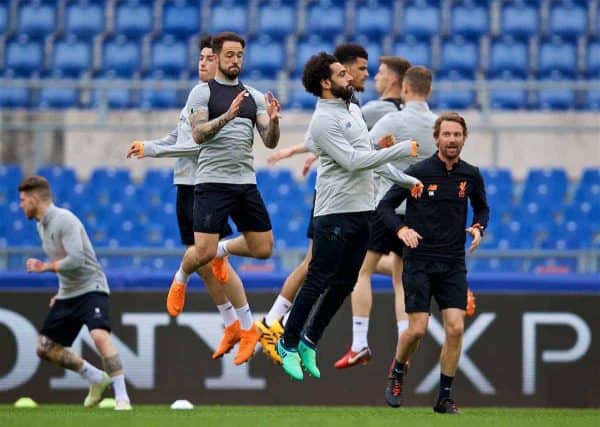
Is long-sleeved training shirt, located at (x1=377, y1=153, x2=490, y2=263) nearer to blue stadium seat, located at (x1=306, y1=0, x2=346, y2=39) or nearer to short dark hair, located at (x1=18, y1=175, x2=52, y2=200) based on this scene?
short dark hair, located at (x1=18, y1=175, x2=52, y2=200)

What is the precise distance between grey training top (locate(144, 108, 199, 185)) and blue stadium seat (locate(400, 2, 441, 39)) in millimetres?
8638

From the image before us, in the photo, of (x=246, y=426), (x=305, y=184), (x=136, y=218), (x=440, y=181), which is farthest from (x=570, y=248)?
(x=246, y=426)

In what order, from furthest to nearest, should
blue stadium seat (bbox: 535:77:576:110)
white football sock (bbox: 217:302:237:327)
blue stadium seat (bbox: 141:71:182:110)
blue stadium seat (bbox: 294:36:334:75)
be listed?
blue stadium seat (bbox: 294:36:334:75) < blue stadium seat (bbox: 535:77:576:110) < blue stadium seat (bbox: 141:71:182:110) < white football sock (bbox: 217:302:237:327)

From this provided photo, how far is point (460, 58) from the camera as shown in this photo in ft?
60.4

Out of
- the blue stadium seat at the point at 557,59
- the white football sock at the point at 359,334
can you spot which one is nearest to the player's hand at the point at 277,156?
the white football sock at the point at 359,334

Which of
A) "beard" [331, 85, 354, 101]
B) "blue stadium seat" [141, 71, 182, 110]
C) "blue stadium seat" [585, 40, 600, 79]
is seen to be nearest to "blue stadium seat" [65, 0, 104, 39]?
"blue stadium seat" [141, 71, 182, 110]

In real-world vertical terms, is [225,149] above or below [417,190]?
above

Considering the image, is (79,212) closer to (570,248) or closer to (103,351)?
(103,351)

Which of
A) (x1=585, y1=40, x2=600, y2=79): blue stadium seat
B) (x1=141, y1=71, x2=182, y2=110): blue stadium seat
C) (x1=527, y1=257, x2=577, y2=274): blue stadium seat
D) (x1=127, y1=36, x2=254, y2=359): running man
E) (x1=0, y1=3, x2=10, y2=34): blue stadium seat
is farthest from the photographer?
(x1=0, y1=3, x2=10, y2=34): blue stadium seat

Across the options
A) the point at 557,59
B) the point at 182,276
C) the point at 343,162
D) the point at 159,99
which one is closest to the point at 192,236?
the point at 182,276

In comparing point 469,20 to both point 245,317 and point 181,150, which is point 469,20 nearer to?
point 245,317

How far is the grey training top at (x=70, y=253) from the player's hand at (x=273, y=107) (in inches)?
110

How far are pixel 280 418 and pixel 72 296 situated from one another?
2794 mm

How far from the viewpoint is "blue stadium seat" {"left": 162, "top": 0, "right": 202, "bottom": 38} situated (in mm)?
19203
